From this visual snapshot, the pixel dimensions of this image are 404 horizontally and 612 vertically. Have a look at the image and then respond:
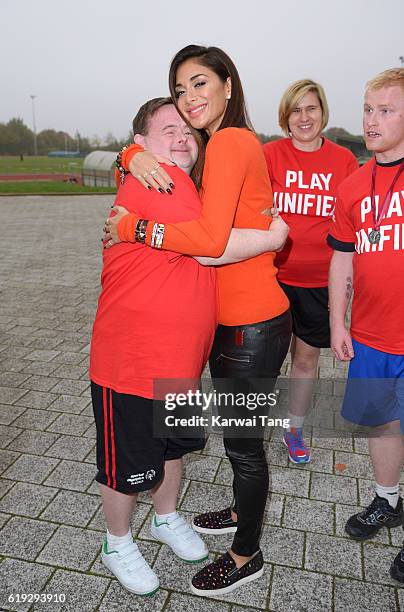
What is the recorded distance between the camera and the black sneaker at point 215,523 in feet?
8.89

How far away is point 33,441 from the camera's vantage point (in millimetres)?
3494

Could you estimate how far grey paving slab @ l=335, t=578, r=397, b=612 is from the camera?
2254 millimetres

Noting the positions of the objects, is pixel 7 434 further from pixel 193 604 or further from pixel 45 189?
pixel 45 189

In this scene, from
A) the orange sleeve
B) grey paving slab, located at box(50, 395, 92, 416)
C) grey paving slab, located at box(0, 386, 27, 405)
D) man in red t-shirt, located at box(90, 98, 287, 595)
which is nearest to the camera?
the orange sleeve

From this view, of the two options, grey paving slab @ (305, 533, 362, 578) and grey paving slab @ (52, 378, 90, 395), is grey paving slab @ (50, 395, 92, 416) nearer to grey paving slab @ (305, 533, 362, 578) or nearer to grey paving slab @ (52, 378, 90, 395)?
grey paving slab @ (52, 378, 90, 395)

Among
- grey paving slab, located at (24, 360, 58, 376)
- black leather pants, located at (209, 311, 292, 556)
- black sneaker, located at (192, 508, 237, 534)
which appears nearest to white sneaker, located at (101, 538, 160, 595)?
black sneaker, located at (192, 508, 237, 534)

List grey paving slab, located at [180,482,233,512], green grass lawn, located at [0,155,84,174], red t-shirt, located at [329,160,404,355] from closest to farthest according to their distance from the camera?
red t-shirt, located at [329,160,404,355] < grey paving slab, located at [180,482,233,512] < green grass lawn, located at [0,155,84,174]

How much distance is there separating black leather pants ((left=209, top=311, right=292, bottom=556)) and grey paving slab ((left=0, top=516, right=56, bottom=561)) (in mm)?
1084

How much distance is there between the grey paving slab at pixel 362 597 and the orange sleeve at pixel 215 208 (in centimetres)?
168

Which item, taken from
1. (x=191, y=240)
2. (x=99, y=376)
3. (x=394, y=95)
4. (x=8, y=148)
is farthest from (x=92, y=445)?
(x=8, y=148)

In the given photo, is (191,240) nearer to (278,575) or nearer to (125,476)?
(125,476)

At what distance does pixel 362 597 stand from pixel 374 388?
95 centimetres

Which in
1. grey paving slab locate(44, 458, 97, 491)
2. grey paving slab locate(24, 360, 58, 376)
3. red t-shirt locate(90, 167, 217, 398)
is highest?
red t-shirt locate(90, 167, 217, 398)

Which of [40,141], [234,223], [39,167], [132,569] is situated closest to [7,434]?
[132,569]
